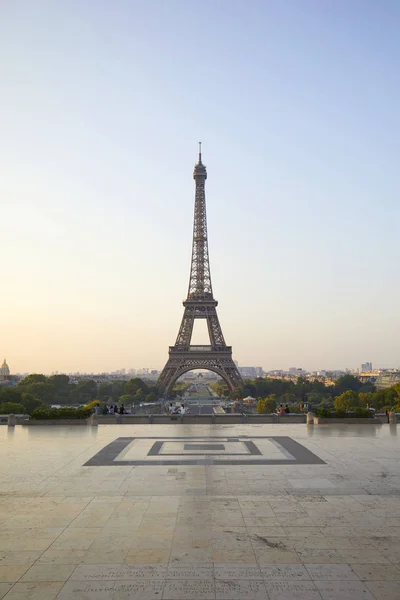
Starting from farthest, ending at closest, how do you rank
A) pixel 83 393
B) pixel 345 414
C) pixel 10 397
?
pixel 83 393
pixel 10 397
pixel 345 414

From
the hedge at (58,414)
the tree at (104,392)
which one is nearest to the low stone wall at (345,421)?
the hedge at (58,414)

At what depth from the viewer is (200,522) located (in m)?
11.8

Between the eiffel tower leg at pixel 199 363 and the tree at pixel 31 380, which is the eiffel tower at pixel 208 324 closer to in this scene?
the eiffel tower leg at pixel 199 363

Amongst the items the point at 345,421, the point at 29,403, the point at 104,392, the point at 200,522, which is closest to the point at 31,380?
the point at 104,392

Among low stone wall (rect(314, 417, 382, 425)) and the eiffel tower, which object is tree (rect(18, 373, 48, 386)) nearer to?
the eiffel tower

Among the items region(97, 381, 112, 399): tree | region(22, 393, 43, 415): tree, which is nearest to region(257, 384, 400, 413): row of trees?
region(22, 393, 43, 415): tree

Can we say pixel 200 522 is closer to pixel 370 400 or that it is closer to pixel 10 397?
A: pixel 10 397

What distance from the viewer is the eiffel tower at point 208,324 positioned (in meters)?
90.4

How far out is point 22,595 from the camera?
8.22m

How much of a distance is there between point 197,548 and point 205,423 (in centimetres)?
2162

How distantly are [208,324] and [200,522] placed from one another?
81291 millimetres

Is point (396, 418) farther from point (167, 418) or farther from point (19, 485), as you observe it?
point (19, 485)

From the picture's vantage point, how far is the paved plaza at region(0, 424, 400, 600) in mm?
8617

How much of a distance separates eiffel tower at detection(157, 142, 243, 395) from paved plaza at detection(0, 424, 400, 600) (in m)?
68.2
